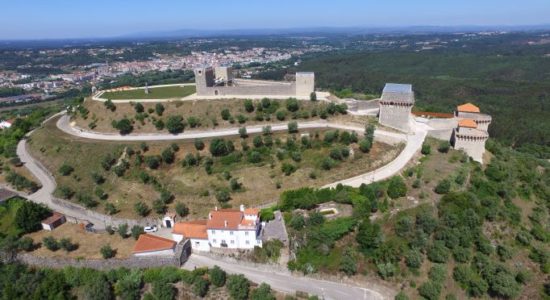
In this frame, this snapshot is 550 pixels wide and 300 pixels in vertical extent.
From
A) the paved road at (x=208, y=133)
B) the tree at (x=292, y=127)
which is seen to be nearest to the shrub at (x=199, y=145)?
the paved road at (x=208, y=133)

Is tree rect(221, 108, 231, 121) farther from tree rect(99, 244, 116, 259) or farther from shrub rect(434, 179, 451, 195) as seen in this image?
shrub rect(434, 179, 451, 195)

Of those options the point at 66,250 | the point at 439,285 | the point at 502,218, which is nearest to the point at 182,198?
the point at 66,250

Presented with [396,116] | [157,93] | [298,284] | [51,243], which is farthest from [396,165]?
[157,93]

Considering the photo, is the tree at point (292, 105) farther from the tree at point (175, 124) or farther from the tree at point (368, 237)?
the tree at point (368, 237)

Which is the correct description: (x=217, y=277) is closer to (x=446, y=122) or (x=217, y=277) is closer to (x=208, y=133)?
(x=208, y=133)

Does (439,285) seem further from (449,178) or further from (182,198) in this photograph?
(182,198)

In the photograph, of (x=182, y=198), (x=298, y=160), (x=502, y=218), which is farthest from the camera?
(x=298, y=160)

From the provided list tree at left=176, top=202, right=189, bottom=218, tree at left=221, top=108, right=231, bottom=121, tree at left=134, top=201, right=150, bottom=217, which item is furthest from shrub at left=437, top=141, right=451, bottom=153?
tree at left=134, top=201, right=150, bottom=217
